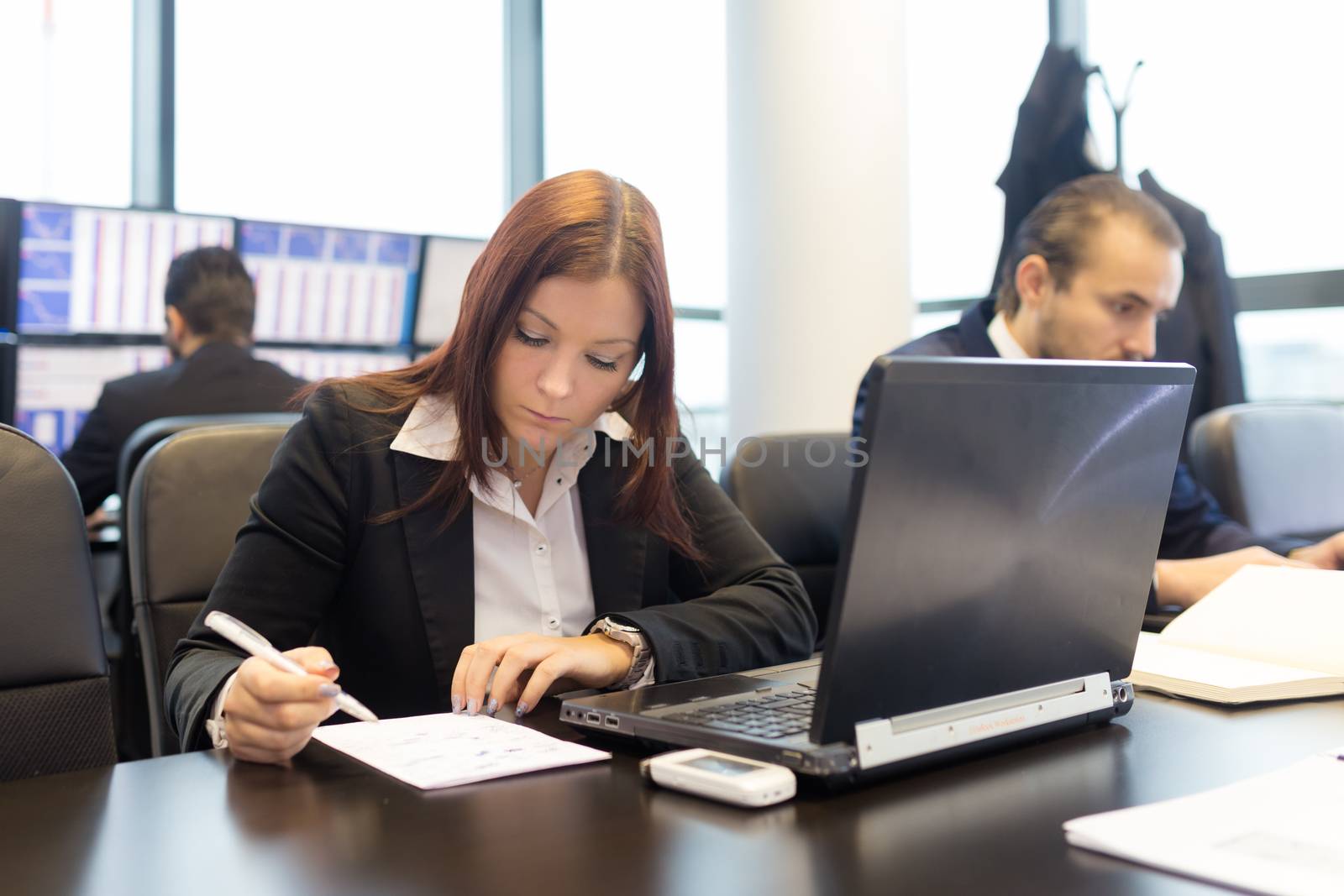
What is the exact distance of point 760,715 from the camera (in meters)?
0.88

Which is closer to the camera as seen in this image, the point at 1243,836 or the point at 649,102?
the point at 1243,836

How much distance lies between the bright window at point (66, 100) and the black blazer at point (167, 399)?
1.03 m

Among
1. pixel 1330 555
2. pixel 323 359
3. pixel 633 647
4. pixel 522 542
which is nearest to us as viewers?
pixel 633 647

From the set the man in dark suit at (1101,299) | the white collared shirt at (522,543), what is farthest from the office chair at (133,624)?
the man in dark suit at (1101,299)

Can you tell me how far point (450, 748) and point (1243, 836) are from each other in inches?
21.1

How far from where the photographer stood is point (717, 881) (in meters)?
0.62

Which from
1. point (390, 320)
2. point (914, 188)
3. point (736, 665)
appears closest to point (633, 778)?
point (736, 665)

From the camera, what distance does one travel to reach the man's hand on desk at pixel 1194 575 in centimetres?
174

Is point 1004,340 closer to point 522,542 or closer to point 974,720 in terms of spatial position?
point 522,542

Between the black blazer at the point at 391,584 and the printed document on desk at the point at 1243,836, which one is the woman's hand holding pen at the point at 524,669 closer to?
the black blazer at the point at 391,584

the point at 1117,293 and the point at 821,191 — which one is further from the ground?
the point at 821,191

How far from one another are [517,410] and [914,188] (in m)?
3.32

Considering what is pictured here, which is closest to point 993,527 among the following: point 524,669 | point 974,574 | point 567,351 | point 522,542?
point 974,574

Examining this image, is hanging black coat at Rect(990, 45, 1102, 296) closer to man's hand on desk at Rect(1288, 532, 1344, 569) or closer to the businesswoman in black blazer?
man's hand on desk at Rect(1288, 532, 1344, 569)
